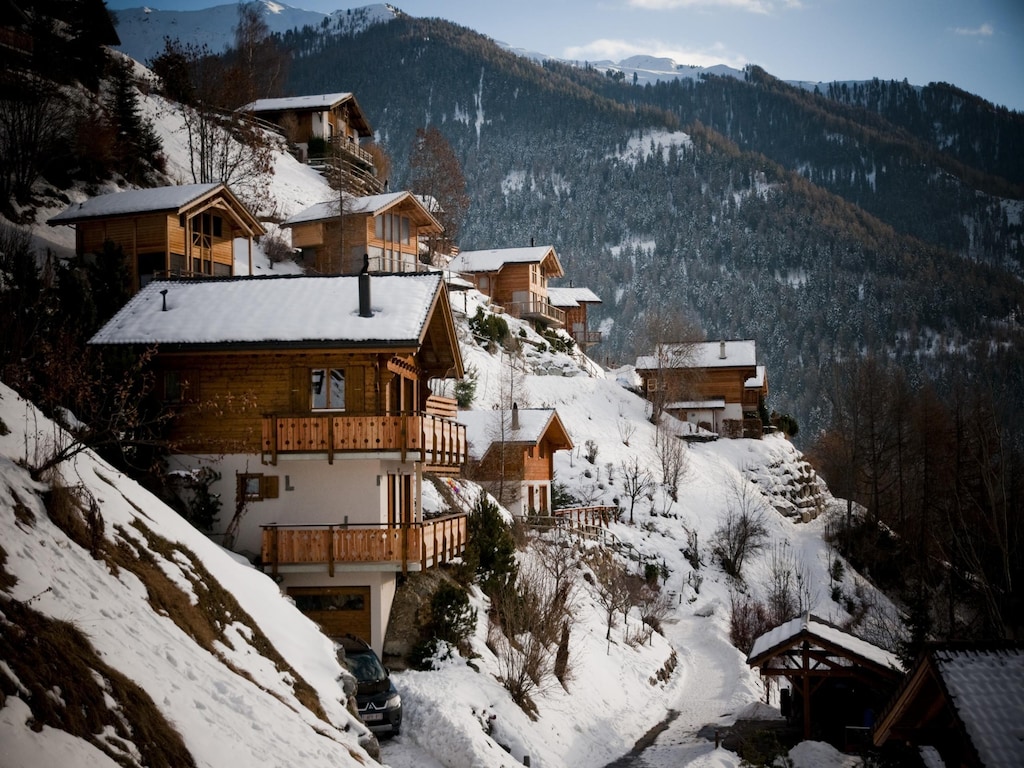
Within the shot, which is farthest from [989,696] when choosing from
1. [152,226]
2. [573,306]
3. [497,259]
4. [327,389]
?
[573,306]

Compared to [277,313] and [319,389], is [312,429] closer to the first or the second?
[319,389]

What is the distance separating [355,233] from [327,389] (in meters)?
34.3

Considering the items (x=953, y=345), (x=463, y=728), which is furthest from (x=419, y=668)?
(x=953, y=345)

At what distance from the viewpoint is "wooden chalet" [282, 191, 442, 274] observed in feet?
A: 190

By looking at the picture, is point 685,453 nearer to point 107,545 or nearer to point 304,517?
point 304,517

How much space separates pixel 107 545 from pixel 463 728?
9.47m

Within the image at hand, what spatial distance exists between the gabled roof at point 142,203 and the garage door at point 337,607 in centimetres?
2171

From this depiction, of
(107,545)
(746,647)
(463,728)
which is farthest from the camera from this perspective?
(746,647)

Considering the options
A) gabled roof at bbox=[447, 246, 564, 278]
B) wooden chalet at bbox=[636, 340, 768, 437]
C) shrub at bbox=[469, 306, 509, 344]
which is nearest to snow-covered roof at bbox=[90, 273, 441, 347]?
shrub at bbox=[469, 306, 509, 344]

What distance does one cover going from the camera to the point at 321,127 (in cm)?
7900

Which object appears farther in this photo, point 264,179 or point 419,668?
point 264,179

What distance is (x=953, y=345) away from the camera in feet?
580

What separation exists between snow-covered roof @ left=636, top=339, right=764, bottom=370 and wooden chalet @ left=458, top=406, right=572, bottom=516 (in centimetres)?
2273

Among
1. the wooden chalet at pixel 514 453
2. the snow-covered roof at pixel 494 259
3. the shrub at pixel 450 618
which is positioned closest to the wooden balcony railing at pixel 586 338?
the snow-covered roof at pixel 494 259
